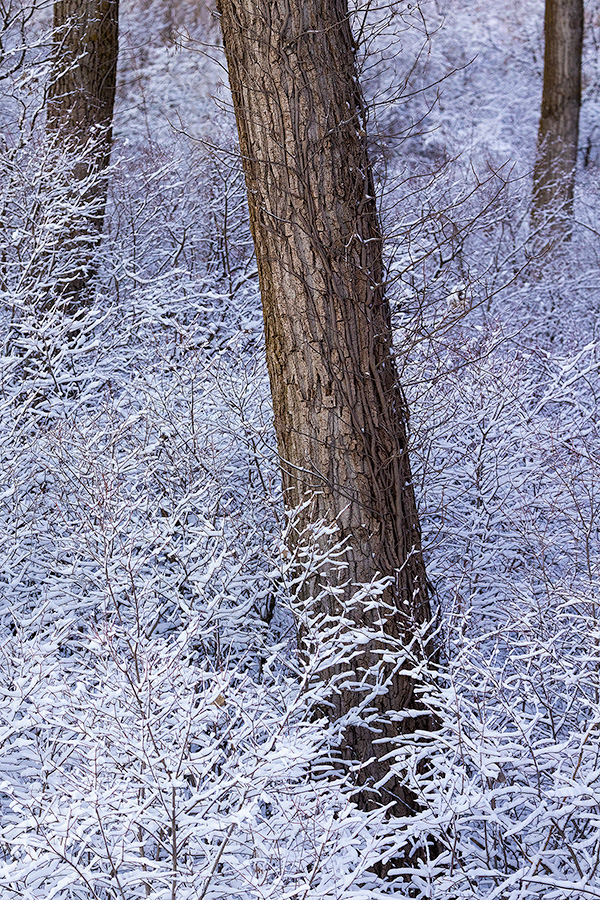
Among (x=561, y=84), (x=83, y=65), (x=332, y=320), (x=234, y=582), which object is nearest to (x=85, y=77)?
(x=83, y=65)

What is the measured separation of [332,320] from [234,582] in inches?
43.5

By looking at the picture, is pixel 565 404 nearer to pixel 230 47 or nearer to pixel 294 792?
pixel 230 47

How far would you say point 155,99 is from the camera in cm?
1170

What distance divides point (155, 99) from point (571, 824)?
11.3 metres

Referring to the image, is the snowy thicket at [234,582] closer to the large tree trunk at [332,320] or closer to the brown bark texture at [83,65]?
the large tree trunk at [332,320]

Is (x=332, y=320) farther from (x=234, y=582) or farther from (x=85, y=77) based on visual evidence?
(x=85, y=77)

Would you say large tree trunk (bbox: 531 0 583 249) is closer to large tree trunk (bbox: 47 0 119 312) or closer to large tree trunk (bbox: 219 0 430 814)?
large tree trunk (bbox: 47 0 119 312)

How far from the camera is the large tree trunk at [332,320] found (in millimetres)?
2945

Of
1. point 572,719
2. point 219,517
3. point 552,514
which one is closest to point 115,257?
point 219,517

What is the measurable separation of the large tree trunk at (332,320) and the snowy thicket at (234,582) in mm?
167

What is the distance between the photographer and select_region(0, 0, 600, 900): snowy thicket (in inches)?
87.0

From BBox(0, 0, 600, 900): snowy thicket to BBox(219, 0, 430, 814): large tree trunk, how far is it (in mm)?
167

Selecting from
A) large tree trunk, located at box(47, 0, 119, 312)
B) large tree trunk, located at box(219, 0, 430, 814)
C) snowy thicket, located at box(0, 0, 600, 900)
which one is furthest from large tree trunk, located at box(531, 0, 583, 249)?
large tree trunk, located at box(219, 0, 430, 814)

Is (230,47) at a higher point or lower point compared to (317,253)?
higher
